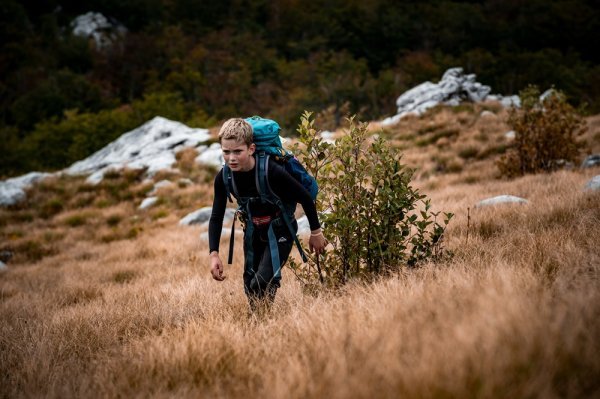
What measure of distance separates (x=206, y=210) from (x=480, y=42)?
195 ft

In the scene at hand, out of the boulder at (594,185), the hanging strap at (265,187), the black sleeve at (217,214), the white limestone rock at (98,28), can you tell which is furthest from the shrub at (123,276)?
the white limestone rock at (98,28)

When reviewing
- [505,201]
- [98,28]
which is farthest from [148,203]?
[98,28]

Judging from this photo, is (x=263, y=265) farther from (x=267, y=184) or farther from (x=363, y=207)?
(x=363, y=207)

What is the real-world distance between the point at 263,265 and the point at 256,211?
1.47 feet

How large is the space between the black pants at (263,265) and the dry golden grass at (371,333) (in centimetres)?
18

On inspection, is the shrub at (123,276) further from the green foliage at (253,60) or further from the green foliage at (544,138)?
the green foliage at (253,60)

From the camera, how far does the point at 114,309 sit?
133 inches

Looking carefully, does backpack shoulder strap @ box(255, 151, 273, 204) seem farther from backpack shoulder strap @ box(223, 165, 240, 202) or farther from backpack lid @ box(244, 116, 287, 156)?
backpack shoulder strap @ box(223, 165, 240, 202)

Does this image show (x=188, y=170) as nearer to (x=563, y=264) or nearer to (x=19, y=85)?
(x=563, y=264)

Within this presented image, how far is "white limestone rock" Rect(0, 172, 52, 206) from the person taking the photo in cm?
1364

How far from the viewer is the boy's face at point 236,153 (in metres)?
2.82

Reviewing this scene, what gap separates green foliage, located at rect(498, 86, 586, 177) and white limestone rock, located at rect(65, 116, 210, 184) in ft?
40.4

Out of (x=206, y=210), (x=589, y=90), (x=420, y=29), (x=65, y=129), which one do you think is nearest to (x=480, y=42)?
(x=420, y=29)

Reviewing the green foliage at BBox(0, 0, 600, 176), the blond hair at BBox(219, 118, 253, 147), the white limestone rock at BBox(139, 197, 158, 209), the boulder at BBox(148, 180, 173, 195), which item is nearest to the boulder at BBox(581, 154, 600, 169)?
the blond hair at BBox(219, 118, 253, 147)
